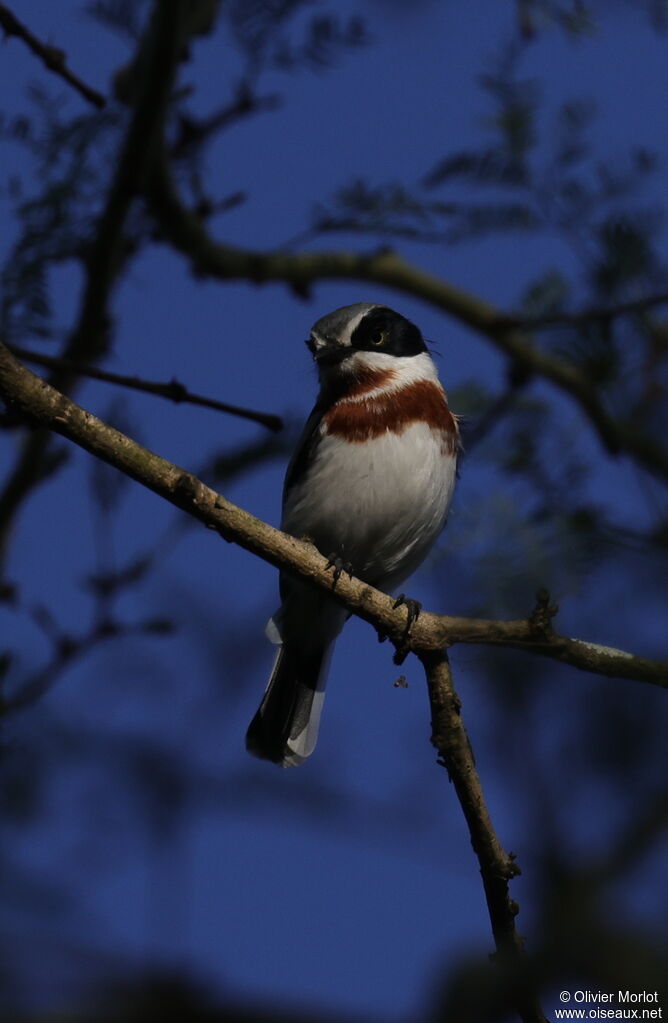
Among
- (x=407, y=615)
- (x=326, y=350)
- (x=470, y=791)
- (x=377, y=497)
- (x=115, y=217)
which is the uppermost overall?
(x=326, y=350)

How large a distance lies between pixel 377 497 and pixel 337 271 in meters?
1.12

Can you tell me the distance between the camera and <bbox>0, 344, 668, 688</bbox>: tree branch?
2.64 metres

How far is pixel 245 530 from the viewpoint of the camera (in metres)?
3.46

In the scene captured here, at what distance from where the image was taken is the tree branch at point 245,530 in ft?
8.65

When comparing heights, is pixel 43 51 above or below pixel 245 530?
above

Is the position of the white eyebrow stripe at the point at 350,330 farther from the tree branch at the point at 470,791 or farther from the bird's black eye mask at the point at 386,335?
the tree branch at the point at 470,791

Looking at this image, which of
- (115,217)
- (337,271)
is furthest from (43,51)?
(337,271)

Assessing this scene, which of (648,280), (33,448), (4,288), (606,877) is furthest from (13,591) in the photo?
(606,877)

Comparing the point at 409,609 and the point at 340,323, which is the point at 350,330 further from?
the point at 409,609

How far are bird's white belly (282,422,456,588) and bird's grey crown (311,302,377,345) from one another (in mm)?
632

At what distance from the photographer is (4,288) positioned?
366 cm

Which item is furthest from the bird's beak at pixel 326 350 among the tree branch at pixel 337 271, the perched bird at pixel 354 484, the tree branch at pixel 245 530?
the tree branch at pixel 245 530

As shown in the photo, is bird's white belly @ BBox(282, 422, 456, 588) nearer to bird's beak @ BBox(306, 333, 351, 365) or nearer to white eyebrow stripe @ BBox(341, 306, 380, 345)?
bird's beak @ BBox(306, 333, 351, 365)

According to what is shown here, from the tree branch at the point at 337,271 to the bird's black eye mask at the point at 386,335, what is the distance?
0.23m
